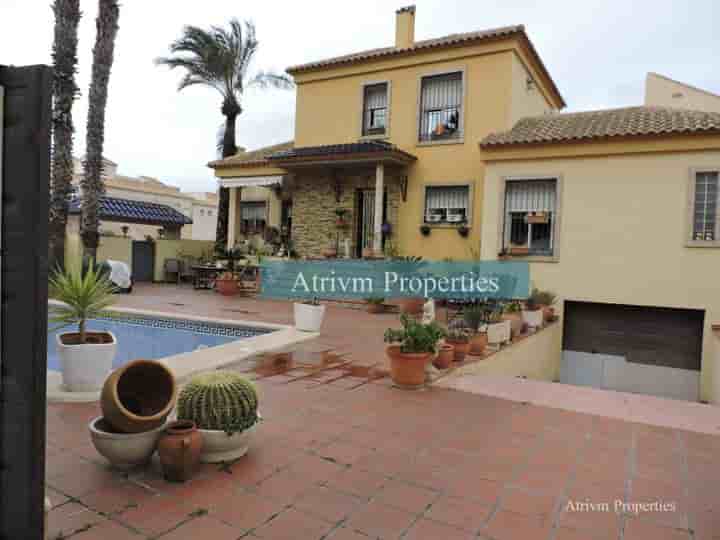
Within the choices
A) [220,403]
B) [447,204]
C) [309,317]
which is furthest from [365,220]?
[220,403]

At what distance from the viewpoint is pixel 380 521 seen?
2828 mm

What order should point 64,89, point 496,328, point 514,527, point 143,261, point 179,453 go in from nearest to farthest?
point 514,527 < point 179,453 < point 496,328 < point 64,89 < point 143,261

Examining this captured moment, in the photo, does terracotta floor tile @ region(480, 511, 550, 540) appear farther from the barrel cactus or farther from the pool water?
the pool water

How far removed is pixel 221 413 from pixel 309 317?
533 centimetres

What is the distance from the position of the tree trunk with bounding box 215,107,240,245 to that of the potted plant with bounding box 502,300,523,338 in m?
12.0

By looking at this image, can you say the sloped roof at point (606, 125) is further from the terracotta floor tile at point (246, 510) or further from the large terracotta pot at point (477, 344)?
the terracotta floor tile at point (246, 510)

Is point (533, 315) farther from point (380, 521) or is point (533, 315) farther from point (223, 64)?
point (223, 64)

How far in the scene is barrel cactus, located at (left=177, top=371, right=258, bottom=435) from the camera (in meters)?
3.37

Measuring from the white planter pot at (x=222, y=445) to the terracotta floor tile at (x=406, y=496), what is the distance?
97 centimetres

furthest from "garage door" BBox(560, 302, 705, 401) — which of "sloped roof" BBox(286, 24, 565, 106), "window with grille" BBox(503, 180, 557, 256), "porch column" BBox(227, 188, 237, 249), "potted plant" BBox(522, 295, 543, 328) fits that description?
"porch column" BBox(227, 188, 237, 249)

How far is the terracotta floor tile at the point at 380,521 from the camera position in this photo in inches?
107

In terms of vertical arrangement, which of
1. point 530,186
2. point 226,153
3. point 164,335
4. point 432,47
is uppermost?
point 432,47

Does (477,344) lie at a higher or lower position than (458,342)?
lower

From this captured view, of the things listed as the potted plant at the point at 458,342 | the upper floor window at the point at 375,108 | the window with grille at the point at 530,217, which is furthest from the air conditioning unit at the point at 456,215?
the potted plant at the point at 458,342
